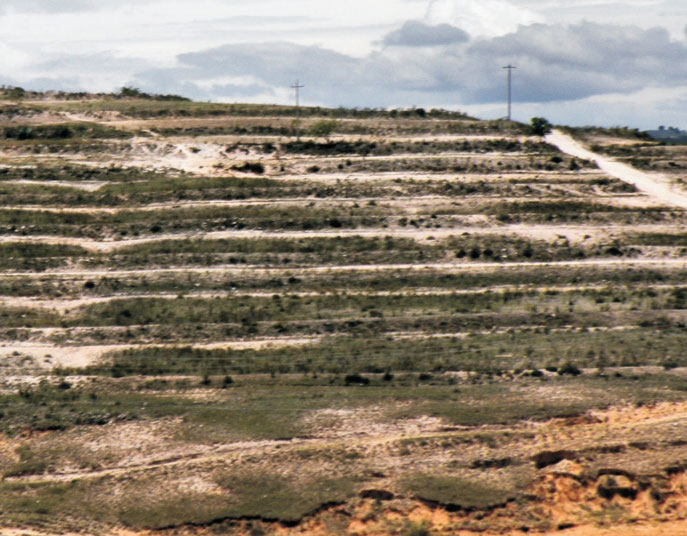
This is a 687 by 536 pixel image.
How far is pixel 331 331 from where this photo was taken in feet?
186

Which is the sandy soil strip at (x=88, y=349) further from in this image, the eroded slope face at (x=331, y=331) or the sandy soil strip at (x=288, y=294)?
the sandy soil strip at (x=288, y=294)

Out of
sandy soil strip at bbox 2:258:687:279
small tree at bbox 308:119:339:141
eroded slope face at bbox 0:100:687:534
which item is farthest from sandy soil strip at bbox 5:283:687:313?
small tree at bbox 308:119:339:141

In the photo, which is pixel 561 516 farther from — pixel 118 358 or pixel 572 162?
pixel 572 162

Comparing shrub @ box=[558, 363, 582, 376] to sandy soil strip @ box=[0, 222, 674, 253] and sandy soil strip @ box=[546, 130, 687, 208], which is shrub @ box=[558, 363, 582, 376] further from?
sandy soil strip @ box=[546, 130, 687, 208]

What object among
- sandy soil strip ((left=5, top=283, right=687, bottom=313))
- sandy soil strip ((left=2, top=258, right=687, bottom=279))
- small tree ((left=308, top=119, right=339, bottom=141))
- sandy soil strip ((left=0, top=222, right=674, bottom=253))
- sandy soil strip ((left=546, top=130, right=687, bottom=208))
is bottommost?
sandy soil strip ((left=5, top=283, right=687, bottom=313))

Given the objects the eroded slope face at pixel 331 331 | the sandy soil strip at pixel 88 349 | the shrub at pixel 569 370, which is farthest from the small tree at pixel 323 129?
the shrub at pixel 569 370

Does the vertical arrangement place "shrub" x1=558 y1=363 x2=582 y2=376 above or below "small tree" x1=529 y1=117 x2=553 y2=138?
below

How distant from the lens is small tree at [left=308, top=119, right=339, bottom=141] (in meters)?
88.6

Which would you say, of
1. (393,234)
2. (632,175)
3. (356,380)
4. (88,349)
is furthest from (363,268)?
(632,175)

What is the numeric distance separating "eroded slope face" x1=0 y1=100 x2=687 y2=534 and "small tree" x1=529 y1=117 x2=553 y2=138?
217 cm

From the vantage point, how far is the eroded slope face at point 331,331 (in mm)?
41812

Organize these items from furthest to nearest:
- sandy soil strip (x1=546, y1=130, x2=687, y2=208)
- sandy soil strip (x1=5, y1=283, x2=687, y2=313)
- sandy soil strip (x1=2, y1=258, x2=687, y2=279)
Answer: sandy soil strip (x1=546, y1=130, x2=687, y2=208) < sandy soil strip (x1=2, y1=258, x2=687, y2=279) < sandy soil strip (x1=5, y1=283, x2=687, y2=313)

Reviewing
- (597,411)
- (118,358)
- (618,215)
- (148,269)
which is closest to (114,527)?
(118,358)

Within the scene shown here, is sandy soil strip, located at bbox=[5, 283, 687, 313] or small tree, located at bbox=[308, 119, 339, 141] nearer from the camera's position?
sandy soil strip, located at bbox=[5, 283, 687, 313]
